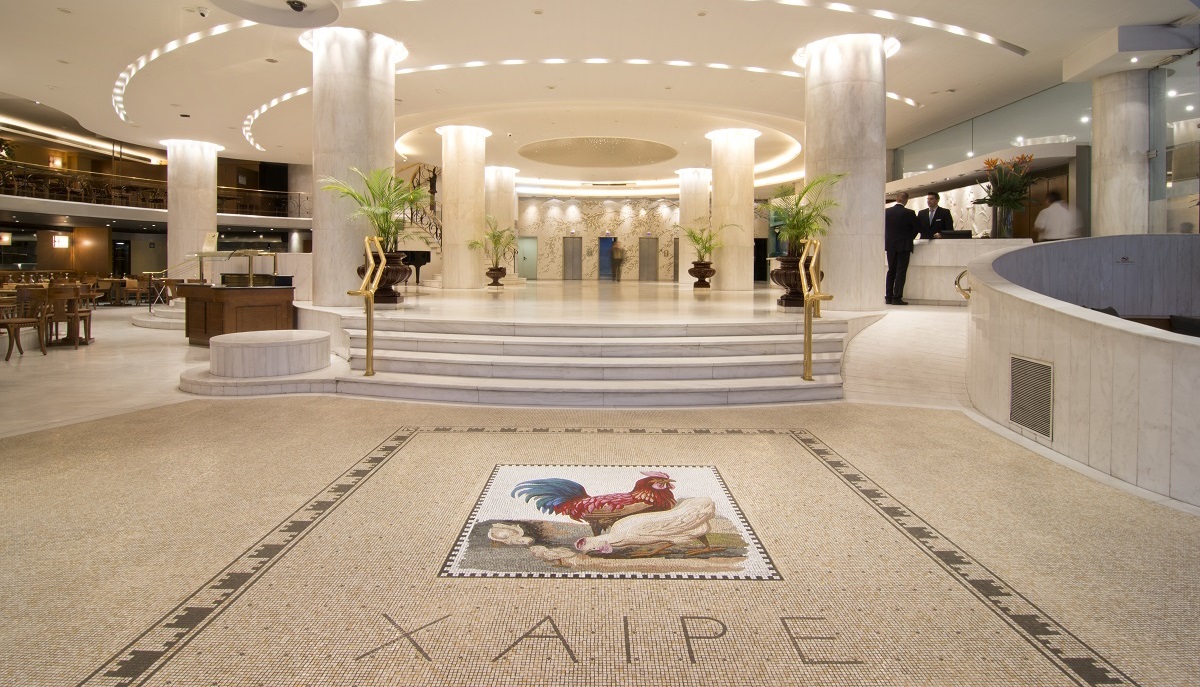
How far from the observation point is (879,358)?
25.5 ft

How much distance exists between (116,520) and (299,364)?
4.13 metres

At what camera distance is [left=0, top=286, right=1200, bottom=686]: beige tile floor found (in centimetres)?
223

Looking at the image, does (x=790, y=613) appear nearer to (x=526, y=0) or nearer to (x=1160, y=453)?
(x=1160, y=453)

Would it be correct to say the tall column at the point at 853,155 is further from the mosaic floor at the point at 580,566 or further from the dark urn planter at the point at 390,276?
the dark urn planter at the point at 390,276

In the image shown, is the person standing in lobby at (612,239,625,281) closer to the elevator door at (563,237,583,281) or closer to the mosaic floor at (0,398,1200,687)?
the elevator door at (563,237,583,281)

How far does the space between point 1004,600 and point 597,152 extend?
20549mm

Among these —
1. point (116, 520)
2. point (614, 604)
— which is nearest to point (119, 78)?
point (116, 520)

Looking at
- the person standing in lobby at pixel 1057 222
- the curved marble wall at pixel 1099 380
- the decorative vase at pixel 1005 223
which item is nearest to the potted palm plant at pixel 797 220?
the curved marble wall at pixel 1099 380

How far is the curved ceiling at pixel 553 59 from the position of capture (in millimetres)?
9586

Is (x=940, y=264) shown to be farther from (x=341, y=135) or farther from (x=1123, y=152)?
(x=341, y=135)

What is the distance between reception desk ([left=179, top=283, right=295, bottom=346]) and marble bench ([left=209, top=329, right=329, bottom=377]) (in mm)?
2743

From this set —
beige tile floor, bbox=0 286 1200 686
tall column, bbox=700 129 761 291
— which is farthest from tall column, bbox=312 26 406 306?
tall column, bbox=700 129 761 291

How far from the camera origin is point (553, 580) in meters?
2.85

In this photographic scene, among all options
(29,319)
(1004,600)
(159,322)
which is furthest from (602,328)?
(159,322)
